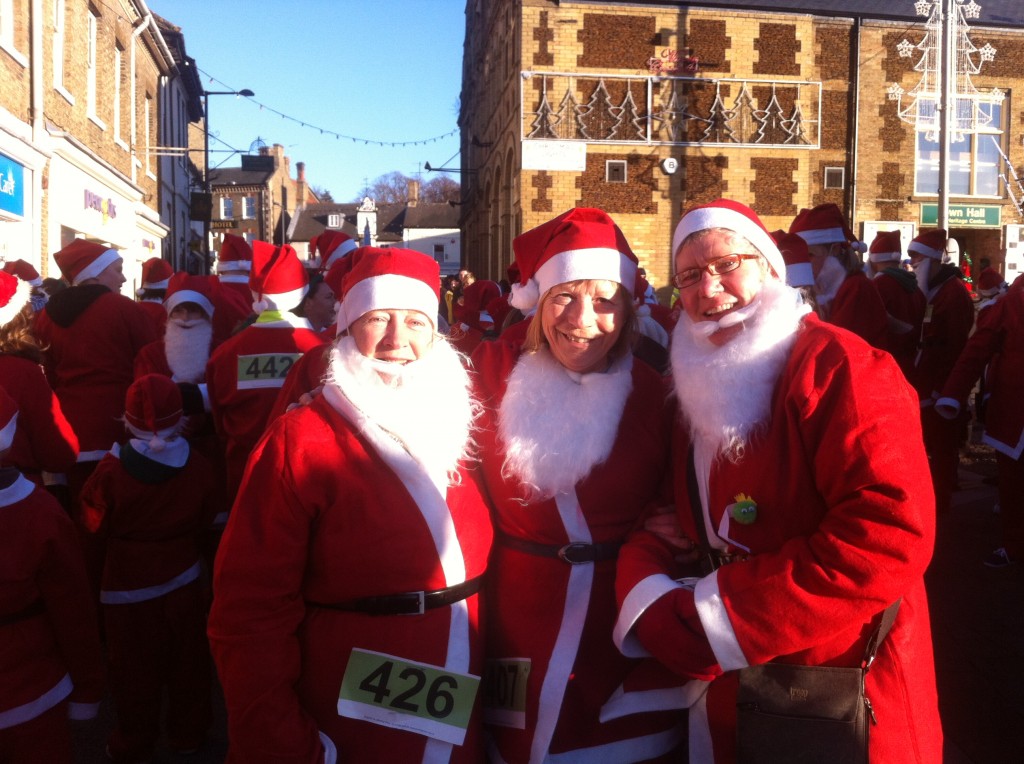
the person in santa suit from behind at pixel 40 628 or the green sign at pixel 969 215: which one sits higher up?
the green sign at pixel 969 215

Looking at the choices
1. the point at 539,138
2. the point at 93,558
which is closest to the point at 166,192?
the point at 539,138

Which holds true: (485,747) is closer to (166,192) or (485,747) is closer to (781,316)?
(781,316)

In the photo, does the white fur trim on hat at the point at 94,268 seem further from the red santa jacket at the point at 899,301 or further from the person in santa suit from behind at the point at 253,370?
the red santa jacket at the point at 899,301

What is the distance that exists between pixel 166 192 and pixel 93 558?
72.5ft

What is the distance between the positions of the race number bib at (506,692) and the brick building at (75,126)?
10.4 metres

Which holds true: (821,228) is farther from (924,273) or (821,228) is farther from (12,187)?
(12,187)

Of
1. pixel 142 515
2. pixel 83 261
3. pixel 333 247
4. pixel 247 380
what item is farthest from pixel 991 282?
pixel 142 515

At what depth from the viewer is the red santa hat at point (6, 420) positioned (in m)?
2.81

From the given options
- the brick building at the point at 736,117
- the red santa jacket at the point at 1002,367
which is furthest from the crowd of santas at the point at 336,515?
the brick building at the point at 736,117

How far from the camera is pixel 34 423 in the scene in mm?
3652

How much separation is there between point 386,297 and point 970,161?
2294cm

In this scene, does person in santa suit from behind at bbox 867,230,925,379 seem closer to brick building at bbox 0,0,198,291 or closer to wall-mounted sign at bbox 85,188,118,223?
brick building at bbox 0,0,198,291

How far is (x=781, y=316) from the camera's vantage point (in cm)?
201

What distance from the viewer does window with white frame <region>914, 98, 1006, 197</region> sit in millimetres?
20984
